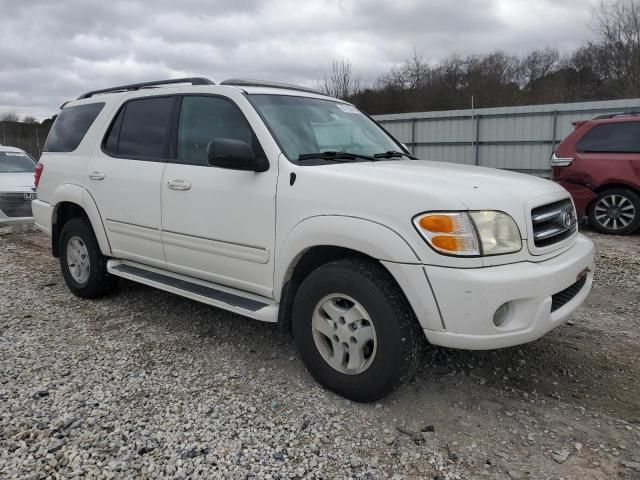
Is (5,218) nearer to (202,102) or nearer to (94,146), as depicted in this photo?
(94,146)

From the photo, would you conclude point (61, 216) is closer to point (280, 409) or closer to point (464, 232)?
point (280, 409)

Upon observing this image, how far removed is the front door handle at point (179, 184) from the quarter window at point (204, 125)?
16cm

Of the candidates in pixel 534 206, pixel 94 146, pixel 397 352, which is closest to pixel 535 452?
pixel 397 352

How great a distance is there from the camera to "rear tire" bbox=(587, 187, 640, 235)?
7.52 m

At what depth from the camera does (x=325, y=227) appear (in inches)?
112

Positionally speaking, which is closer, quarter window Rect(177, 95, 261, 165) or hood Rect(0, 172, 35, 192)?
quarter window Rect(177, 95, 261, 165)

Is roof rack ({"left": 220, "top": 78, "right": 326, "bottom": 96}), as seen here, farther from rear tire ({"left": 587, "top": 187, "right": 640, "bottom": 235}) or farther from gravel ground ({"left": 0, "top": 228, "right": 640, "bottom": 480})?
rear tire ({"left": 587, "top": 187, "right": 640, "bottom": 235})

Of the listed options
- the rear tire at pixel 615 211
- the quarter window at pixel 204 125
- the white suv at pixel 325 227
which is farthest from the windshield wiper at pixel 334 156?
the rear tire at pixel 615 211

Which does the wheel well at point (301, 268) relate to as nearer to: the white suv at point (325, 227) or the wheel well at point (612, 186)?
the white suv at point (325, 227)

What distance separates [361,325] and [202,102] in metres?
2.04

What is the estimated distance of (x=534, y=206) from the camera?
2.75 meters

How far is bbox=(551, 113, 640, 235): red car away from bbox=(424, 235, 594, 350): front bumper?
5.82 m

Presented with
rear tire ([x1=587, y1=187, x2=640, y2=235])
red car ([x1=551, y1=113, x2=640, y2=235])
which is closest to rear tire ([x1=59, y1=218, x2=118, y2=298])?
red car ([x1=551, y1=113, x2=640, y2=235])

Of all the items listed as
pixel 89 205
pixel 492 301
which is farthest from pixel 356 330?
pixel 89 205
